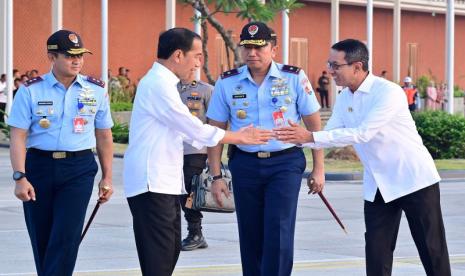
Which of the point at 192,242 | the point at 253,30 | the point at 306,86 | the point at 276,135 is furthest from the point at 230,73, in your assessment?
the point at 192,242

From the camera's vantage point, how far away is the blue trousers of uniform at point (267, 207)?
348 inches

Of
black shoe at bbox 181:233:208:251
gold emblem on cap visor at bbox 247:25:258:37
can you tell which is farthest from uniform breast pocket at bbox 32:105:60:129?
black shoe at bbox 181:233:208:251

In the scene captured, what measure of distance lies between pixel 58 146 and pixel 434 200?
254cm

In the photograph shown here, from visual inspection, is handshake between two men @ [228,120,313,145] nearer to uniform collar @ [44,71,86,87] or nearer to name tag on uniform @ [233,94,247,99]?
name tag on uniform @ [233,94,247,99]

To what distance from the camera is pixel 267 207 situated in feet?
29.3

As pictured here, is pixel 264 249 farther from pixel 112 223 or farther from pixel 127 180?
pixel 112 223

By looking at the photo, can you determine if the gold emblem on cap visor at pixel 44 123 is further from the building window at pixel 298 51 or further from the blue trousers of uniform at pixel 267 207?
the building window at pixel 298 51

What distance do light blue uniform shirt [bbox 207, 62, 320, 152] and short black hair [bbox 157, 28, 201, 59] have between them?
1.12m

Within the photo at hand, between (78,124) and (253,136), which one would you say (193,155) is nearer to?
(78,124)

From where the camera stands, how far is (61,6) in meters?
36.7

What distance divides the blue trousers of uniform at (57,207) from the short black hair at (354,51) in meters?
1.89

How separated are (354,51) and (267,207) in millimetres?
1268

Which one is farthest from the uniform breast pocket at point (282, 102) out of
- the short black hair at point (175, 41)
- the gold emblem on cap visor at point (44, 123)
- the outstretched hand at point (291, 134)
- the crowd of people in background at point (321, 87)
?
the crowd of people in background at point (321, 87)

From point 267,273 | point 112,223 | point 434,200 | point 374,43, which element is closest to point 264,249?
point 267,273
